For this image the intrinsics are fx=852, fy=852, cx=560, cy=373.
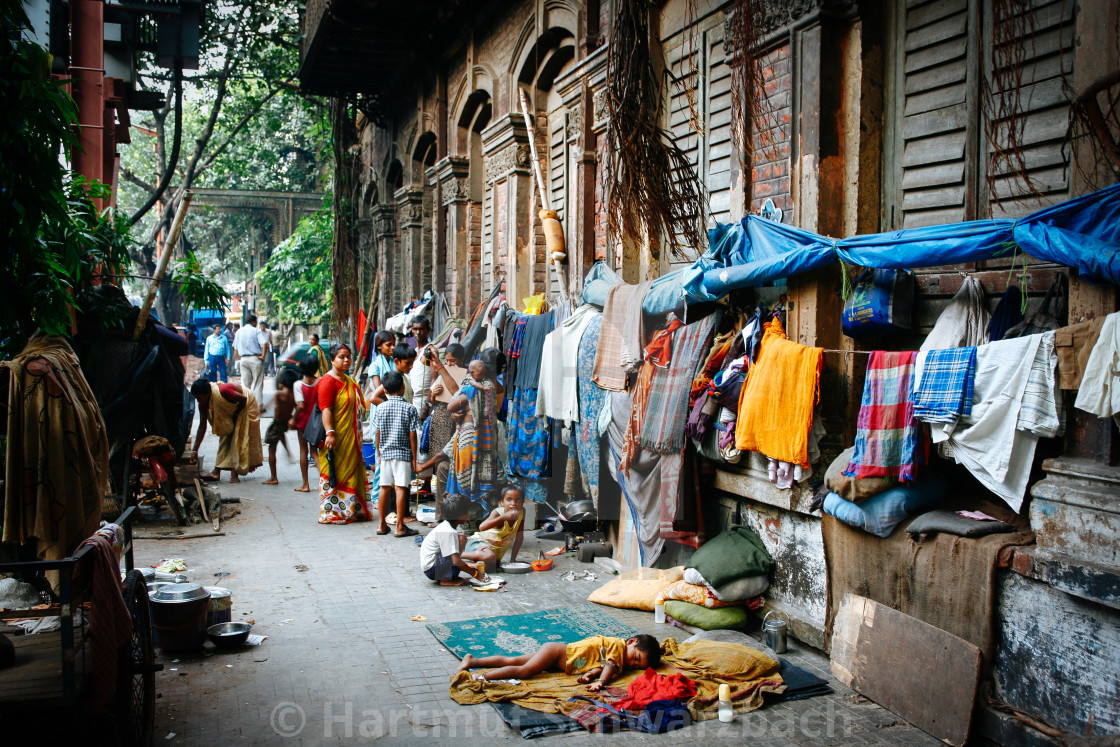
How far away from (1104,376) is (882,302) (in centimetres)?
155

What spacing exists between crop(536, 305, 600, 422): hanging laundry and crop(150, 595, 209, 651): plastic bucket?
3.85 meters

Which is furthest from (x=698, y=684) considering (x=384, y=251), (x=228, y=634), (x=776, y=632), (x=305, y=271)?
(x=305, y=271)

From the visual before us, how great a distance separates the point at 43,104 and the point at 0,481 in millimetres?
2694

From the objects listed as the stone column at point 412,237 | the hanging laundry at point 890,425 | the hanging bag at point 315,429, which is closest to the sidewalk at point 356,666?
the hanging laundry at point 890,425

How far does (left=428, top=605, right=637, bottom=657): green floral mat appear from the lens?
563 centimetres

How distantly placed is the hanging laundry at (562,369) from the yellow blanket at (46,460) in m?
4.19

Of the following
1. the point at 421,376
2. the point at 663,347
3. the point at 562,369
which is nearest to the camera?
the point at 663,347

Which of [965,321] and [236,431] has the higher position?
[965,321]

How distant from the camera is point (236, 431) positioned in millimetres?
11305

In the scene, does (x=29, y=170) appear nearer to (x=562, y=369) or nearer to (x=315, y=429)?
(x=562, y=369)

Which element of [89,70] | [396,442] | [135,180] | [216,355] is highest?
[135,180]

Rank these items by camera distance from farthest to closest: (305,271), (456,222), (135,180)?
1. (305,271)
2. (135,180)
3. (456,222)

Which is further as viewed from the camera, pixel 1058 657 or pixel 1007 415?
pixel 1007 415

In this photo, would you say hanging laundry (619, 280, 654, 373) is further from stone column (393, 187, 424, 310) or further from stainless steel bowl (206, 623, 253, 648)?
stone column (393, 187, 424, 310)
